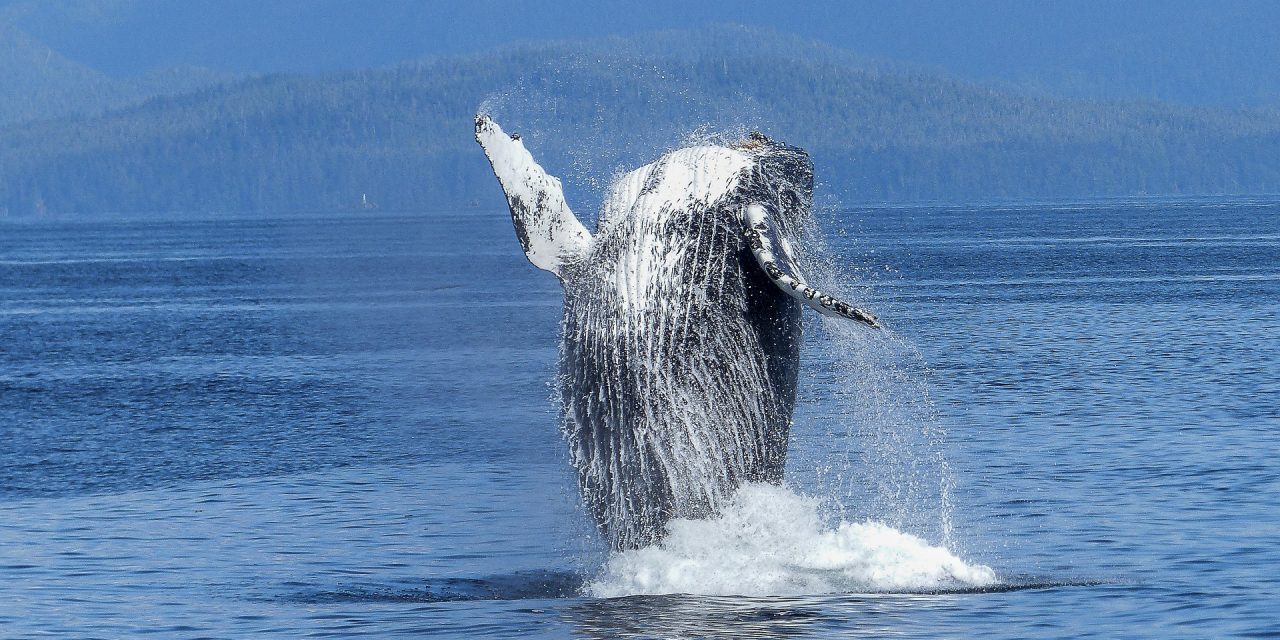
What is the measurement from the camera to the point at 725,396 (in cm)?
1174

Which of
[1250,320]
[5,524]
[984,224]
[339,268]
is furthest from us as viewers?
[984,224]

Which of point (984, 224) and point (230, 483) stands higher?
point (984, 224)

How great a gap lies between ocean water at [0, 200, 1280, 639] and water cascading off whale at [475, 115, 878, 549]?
45 cm

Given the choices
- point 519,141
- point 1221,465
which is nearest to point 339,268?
point 1221,465

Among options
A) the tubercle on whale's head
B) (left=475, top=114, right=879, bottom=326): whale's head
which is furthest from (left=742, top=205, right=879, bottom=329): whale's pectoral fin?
the tubercle on whale's head

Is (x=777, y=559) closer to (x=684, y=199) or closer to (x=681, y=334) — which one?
(x=681, y=334)

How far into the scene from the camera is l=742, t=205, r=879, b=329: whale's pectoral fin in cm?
1012

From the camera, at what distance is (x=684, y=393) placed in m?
11.7

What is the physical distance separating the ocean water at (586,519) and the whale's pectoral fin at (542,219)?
1785mm

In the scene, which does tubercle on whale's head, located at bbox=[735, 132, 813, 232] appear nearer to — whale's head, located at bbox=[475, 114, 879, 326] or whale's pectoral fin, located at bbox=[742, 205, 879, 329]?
whale's head, located at bbox=[475, 114, 879, 326]

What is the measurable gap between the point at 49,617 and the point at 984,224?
138056mm

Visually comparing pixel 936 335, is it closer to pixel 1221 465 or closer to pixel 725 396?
pixel 1221 465

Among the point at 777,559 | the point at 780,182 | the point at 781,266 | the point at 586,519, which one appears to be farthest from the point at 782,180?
the point at 777,559

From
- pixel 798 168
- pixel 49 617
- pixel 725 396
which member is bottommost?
pixel 49 617
